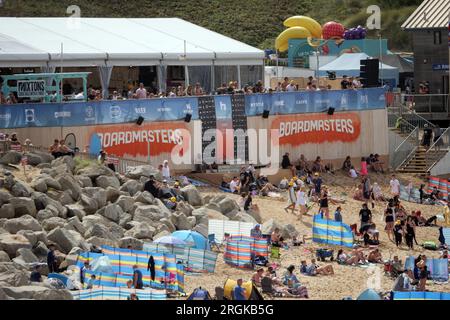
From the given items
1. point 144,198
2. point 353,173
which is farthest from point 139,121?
point 353,173

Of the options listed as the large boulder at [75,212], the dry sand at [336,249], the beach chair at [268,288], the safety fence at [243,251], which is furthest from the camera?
the large boulder at [75,212]

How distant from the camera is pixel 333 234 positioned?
114 feet

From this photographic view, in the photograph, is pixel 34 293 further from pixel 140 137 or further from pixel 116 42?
pixel 116 42

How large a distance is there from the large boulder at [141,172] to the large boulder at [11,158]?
3.09 meters

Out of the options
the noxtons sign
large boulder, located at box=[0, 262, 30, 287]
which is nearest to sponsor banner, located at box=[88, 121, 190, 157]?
the noxtons sign

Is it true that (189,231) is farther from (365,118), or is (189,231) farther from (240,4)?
(240,4)

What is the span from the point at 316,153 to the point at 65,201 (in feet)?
47.1

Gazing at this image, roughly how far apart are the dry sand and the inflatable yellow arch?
15.5m

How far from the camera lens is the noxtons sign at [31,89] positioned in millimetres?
37281

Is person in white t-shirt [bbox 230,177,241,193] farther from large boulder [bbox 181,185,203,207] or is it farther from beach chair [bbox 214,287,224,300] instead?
beach chair [bbox 214,287,224,300]

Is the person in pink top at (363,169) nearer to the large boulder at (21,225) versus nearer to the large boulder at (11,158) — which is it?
the large boulder at (11,158)

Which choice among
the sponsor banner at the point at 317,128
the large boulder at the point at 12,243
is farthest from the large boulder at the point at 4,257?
the sponsor banner at the point at 317,128

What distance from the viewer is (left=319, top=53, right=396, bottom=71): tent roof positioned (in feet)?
175
